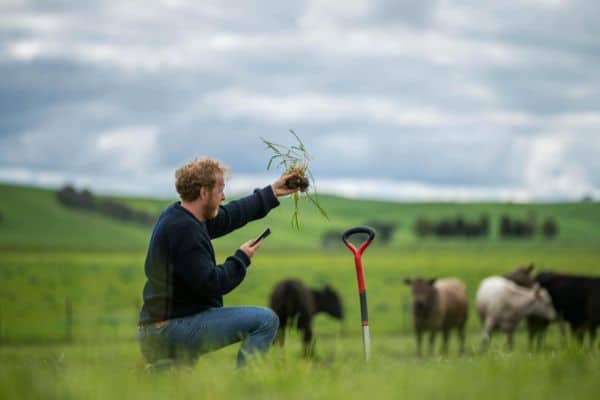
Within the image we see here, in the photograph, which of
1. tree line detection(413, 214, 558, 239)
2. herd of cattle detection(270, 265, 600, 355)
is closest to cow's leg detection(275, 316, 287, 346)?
herd of cattle detection(270, 265, 600, 355)

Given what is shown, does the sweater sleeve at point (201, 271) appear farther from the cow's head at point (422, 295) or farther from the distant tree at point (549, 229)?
the distant tree at point (549, 229)

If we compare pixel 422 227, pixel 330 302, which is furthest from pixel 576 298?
pixel 422 227

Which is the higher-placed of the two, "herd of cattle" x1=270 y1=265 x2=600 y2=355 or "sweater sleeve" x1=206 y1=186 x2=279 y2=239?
"sweater sleeve" x1=206 y1=186 x2=279 y2=239

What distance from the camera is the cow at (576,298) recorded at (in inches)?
774

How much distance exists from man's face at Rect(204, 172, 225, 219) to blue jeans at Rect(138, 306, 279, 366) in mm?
743

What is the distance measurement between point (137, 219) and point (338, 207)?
4449cm

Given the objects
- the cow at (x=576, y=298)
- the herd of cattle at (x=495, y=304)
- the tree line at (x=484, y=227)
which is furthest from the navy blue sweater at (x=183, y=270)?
the tree line at (x=484, y=227)

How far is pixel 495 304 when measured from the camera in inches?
897

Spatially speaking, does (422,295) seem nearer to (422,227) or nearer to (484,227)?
(484,227)

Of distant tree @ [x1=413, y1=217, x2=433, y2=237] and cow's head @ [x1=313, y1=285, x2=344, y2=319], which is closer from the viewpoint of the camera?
cow's head @ [x1=313, y1=285, x2=344, y2=319]

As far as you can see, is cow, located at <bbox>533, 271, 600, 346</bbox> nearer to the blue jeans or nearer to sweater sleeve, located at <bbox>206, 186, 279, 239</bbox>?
sweater sleeve, located at <bbox>206, 186, 279, 239</bbox>

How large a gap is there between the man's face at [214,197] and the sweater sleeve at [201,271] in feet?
1.09

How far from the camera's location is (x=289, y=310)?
19.1 m

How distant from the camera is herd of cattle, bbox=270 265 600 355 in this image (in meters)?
19.3
